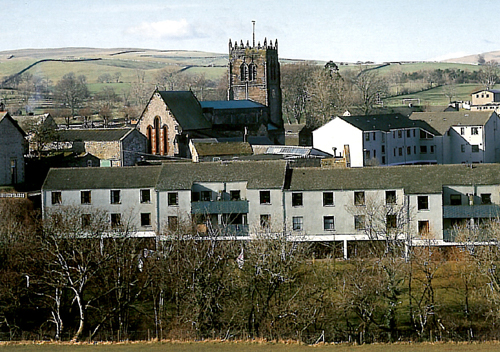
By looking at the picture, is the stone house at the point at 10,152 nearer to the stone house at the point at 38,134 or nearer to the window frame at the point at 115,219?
the stone house at the point at 38,134

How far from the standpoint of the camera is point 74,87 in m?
192

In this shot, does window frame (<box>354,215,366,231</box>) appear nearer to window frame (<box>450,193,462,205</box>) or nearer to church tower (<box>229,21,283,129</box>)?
window frame (<box>450,193,462,205</box>)

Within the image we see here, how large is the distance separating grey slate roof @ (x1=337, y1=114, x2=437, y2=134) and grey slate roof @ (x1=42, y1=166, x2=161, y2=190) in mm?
30598

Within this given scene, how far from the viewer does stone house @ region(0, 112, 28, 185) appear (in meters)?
71.6

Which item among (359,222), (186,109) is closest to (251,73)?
(186,109)

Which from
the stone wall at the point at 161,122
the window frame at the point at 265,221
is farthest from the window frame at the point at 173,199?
the stone wall at the point at 161,122

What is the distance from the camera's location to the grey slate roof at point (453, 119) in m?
94.1

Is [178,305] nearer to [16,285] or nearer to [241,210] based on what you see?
[16,285]

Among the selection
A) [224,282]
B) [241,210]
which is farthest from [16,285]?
[241,210]

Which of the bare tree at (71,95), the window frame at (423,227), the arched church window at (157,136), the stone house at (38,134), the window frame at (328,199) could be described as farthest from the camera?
the bare tree at (71,95)

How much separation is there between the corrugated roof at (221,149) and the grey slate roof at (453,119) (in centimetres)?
2224

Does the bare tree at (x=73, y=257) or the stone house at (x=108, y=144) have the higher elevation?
the stone house at (x=108, y=144)

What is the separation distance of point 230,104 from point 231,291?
61.9 m

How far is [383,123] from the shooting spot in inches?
3629
